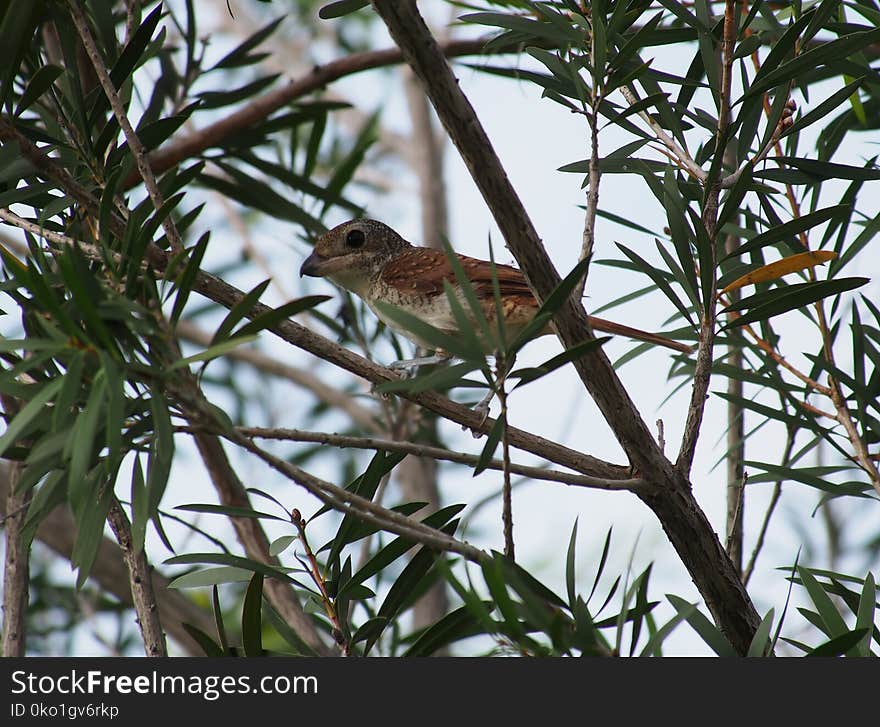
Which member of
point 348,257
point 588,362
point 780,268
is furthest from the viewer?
point 348,257

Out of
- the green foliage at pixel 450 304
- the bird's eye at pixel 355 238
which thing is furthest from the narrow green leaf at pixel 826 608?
the bird's eye at pixel 355 238

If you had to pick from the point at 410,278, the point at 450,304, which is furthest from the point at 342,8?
the point at 410,278

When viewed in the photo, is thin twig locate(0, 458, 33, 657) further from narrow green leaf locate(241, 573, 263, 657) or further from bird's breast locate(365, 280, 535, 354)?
bird's breast locate(365, 280, 535, 354)

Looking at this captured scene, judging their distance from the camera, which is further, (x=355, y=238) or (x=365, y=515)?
(x=355, y=238)

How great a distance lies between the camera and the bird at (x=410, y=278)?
10.5 ft

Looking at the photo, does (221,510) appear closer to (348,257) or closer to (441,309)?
(441,309)

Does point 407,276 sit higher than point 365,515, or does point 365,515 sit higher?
point 407,276

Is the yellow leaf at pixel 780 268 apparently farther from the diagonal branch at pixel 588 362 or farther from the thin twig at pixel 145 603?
the thin twig at pixel 145 603

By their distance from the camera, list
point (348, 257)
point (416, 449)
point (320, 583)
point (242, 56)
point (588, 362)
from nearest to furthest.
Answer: point (416, 449)
point (588, 362)
point (320, 583)
point (242, 56)
point (348, 257)

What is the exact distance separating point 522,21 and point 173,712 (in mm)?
1340

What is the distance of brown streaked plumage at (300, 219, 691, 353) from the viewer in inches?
127

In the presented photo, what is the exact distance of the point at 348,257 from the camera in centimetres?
387

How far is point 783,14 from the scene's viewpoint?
8.05ft

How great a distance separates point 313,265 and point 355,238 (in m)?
0.19
